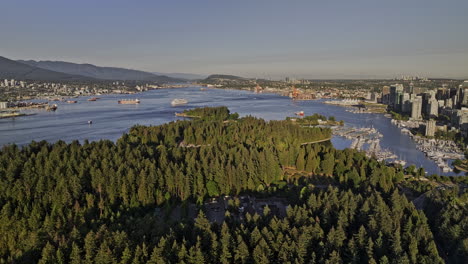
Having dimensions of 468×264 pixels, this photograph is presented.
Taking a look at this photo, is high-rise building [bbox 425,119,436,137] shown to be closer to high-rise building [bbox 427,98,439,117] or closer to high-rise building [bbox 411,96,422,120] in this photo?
high-rise building [bbox 411,96,422,120]

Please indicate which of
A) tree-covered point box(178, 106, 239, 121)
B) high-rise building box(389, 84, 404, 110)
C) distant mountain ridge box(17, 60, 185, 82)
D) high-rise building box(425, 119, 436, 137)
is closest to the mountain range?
distant mountain ridge box(17, 60, 185, 82)

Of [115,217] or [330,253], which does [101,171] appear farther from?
[330,253]

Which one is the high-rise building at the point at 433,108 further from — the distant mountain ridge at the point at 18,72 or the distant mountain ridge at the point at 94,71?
the distant mountain ridge at the point at 94,71

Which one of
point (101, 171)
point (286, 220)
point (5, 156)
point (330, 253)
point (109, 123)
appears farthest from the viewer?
point (109, 123)

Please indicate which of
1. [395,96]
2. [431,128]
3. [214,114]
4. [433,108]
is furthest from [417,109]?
[214,114]

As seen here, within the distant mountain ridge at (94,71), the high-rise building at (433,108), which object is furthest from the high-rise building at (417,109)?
the distant mountain ridge at (94,71)

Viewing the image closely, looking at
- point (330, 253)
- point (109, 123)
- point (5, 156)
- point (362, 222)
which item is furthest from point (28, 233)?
point (109, 123)

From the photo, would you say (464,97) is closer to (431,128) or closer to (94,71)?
(431,128)
